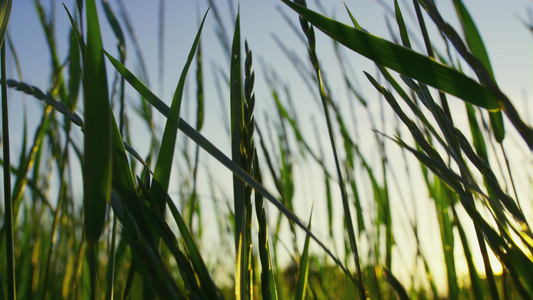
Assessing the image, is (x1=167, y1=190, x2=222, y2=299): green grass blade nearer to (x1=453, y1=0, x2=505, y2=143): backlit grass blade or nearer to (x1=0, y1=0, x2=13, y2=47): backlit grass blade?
(x1=0, y1=0, x2=13, y2=47): backlit grass blade

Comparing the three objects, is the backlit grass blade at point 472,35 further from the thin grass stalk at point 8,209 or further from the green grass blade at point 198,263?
the thin grass stalk at point 8,209

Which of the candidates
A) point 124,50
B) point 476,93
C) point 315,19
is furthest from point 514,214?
point 124,50

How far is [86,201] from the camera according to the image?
0.29 metres

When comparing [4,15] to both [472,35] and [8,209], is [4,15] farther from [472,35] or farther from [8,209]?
[472,35]

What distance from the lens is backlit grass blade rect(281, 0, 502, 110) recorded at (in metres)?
0.34

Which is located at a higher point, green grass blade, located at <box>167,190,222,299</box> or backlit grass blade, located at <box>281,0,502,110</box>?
backlit grass blade, located at <box>281,0,502,110</box>

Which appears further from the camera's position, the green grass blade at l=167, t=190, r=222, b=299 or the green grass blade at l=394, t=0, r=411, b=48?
the green grass blade at l=394, t=0, r=411, b=48

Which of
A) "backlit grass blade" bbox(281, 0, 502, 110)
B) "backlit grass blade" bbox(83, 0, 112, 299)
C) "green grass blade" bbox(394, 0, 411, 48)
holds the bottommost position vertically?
"backlit grass blade" bbox(83, 0, 112, 299)

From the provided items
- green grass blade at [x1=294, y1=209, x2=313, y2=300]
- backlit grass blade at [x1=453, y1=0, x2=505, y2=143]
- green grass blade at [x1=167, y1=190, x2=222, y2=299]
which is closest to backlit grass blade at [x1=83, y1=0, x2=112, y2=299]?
green grass blade at [x1=167, y1=190, x2=222, y2=299]

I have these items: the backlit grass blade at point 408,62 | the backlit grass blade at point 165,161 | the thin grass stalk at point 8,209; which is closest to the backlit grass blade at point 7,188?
the thin grass stalk at point 8,209

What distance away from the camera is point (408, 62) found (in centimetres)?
36

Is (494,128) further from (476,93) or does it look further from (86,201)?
(86,201)

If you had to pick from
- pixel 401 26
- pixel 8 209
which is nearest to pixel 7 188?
pixel 8 209

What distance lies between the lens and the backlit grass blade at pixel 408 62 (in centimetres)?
34
